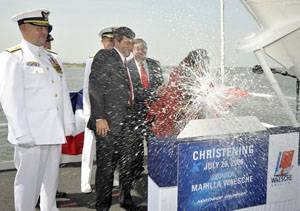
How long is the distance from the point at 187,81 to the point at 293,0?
3.77 feet

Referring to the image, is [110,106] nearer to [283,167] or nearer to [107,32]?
[107,32]

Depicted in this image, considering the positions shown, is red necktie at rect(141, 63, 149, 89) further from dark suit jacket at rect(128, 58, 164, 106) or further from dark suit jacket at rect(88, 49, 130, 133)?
dark suit jacket at rect(88, 49, 130, 133)

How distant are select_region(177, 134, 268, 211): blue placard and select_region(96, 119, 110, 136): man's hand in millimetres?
1233

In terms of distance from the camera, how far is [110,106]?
11.2 feet

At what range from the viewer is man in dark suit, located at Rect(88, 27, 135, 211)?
337 centimetres

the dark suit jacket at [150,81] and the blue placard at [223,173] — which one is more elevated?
the dark suit jacket at [150,81]

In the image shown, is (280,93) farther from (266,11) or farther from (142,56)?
(142,56)

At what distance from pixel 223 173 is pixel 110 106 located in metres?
1.33

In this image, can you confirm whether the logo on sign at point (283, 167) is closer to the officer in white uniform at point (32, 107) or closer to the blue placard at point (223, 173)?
the blue placard at point (223, 173)

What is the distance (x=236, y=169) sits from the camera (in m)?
2.47

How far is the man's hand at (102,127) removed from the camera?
11.0ft

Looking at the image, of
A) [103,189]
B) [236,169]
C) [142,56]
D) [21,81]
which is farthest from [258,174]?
[142,56]

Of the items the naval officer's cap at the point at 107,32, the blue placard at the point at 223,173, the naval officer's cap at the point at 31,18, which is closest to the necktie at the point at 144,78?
the naval officer's cap at the point at 107,32

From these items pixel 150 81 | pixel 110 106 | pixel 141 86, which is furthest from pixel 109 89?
pixel 150 81
